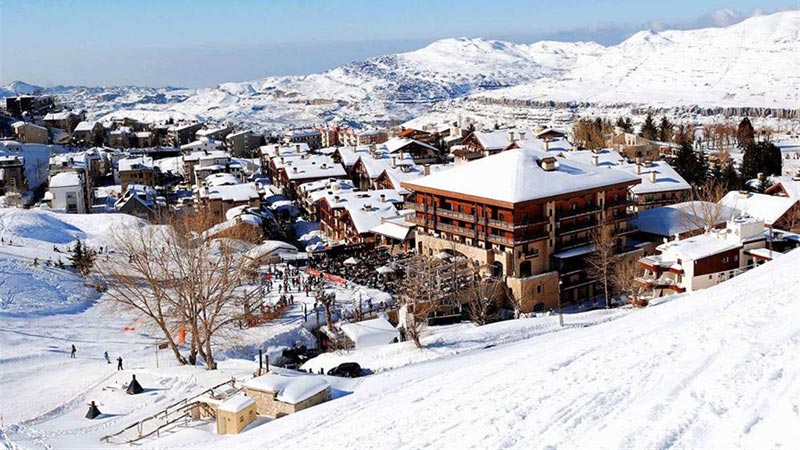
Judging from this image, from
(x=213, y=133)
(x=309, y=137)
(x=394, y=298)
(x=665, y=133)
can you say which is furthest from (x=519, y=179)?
(x=213, y=133)

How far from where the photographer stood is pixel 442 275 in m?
33.1

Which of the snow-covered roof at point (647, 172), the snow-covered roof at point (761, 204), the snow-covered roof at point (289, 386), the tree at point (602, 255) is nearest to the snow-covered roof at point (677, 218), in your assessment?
the snow-covered roof at point (761, 204)

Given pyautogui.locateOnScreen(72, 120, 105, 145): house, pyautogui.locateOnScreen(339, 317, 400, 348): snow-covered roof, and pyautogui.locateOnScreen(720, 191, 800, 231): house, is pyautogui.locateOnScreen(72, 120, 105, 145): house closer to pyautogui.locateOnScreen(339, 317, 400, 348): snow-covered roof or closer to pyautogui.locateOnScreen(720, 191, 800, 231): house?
pyautogui.locateOnScreen(339, 317, 400, 348): snow-covered roof

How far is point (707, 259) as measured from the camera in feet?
99.0

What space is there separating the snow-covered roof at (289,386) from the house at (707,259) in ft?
57.6

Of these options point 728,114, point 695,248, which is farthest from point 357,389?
point 728,114

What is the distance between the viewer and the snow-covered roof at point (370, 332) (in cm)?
2659

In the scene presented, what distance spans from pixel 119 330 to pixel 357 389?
14314mm

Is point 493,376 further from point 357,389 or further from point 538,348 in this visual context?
point 357,389

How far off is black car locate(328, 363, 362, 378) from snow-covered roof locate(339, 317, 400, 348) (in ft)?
12.5

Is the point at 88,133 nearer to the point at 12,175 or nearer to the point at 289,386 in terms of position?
the point at 12,175

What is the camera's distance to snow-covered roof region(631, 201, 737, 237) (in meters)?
38.0

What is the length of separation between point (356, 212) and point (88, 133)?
225 feet

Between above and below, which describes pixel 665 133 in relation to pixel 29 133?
below
